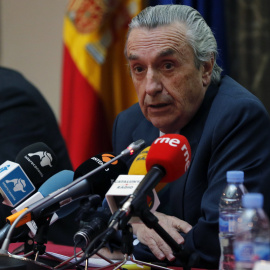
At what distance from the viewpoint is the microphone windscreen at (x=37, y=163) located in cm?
200

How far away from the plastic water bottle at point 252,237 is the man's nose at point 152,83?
36.1 inches

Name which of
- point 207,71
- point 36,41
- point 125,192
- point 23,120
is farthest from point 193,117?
point 36,41

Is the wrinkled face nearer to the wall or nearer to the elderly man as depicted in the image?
the elderly man

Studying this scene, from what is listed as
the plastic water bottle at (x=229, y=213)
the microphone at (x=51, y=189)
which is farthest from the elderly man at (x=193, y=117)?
Answer: the microphone at (x=51, y=189)

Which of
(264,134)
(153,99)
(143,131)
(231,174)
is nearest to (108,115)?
(143,131)

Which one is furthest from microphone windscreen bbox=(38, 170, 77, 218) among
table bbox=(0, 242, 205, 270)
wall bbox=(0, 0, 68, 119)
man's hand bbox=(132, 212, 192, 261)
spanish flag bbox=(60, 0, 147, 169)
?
wall bbox=(0, 0, 68, 119)

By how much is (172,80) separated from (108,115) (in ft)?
5.50

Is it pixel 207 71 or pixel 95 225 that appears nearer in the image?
pixel 95 225

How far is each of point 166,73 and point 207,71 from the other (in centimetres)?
21

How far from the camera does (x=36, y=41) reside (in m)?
5.01

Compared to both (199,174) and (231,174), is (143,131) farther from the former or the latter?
(231,174)

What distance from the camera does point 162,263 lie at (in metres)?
2.06

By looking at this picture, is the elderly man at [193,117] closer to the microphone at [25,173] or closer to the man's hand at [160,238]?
the man's hand at [160,238]

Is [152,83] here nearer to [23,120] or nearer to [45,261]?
[45,261]
